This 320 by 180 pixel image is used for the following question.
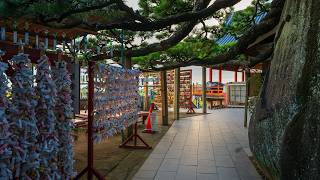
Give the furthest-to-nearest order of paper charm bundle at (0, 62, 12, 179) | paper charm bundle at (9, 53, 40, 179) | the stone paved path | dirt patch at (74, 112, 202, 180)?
1. dirt patch at (74, 112, 202, 180)
2. the stone paved path
3. paper charm bundle at (9, 53, 40, 179)
4. paper charm bundle at (0, 62, 12, 179)

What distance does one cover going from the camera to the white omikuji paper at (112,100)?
16.5 feet

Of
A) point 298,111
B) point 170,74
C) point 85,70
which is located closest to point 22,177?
point 85,70

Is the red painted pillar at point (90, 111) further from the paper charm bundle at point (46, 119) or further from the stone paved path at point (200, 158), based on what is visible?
the paper charm bundle at point (46, 119)

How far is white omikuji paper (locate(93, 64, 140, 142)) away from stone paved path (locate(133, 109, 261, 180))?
3.25 ft

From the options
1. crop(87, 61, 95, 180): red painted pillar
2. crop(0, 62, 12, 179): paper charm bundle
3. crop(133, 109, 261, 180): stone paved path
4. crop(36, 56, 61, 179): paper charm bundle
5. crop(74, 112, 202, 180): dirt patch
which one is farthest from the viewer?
crop(74, 112, 202, 180): dirt patch

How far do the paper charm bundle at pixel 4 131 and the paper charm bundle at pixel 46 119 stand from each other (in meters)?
0.54

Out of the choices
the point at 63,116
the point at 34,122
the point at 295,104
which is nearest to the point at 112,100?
the point at 63,116

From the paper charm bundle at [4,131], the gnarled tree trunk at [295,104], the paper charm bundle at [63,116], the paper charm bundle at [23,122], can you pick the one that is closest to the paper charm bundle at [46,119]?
the paper charm bundle at [23,122]

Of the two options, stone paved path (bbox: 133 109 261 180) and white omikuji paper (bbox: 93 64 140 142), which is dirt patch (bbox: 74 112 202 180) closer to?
stone paved path (bbox: 133 109 261 180)

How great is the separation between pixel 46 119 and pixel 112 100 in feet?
6.99

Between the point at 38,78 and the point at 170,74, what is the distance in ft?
54.7

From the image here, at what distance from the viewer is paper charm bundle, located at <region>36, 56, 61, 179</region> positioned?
11.2ft

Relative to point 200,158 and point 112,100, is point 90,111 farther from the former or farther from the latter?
point 200,158

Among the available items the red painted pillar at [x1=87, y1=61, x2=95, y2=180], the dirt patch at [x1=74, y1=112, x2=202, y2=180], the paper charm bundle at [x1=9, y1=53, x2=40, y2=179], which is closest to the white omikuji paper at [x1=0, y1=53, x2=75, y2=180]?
the paper charm bundle at [x1=9, y1=53, x2=40, y2=179]
